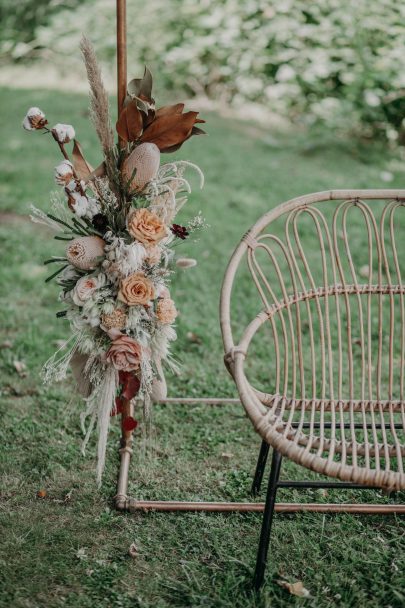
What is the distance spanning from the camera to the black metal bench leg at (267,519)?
175 centimetres

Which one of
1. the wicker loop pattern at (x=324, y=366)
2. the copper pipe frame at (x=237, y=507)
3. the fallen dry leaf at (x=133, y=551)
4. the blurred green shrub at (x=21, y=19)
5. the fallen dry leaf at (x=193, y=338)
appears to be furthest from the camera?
the blurred green shrub at (x=21, y=19)

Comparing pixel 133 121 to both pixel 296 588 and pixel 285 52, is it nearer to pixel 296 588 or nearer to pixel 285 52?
pixel 296 588

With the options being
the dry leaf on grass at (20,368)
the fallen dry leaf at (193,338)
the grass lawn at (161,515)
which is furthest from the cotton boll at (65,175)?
the fallen dry leaf at (193,338)

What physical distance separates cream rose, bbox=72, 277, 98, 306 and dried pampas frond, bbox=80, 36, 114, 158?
14.2 inches

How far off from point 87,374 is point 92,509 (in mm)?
441

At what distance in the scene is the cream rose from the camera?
187cm

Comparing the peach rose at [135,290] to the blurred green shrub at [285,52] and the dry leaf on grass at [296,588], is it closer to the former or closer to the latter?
the dry leaf on grass at [296,588]

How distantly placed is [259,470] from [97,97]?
123 centimetres

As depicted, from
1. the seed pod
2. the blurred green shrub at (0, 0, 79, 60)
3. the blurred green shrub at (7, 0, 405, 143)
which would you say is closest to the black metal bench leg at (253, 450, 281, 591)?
the seed pod

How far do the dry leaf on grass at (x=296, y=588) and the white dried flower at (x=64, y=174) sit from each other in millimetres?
1237

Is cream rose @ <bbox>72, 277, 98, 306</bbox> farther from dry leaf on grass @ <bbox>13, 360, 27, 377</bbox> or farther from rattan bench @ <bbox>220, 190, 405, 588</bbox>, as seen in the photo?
dry leaf on grass @ <bbox>13, 360, 27, 377</bbox>

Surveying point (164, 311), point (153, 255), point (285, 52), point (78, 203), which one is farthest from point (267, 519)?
point (285, 52)

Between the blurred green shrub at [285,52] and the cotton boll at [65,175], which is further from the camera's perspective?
the blurred green shrub at [285,52]

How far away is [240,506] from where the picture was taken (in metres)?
2.12
